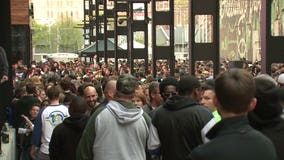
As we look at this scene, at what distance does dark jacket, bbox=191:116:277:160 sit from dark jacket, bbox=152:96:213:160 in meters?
2.56

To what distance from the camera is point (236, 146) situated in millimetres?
3961

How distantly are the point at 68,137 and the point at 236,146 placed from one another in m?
4.37

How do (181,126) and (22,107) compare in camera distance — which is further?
(22,107)

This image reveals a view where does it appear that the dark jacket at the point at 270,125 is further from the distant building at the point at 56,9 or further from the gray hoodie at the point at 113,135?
the distant building at the point at 56,9

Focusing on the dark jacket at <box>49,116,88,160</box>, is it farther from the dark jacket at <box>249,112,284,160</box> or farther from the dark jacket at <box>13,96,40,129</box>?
the dark jacket at <box>13,96,40,129</box>

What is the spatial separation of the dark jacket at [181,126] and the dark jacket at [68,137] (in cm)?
148

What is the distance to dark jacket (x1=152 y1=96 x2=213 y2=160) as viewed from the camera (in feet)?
21.9

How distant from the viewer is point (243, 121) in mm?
4098

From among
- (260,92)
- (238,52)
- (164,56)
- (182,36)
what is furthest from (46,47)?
(260,92)

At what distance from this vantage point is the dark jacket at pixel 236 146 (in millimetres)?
3949

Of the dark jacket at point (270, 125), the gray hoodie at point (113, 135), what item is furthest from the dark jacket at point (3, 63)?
the dark jacket at point (270, 125)

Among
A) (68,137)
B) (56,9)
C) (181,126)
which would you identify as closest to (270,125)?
(181,126)

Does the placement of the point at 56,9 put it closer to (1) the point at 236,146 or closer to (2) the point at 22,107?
(2) the point at 22,107

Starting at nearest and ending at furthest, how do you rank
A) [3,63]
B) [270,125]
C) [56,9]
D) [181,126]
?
[270,125]
[181,126]
[3,63]
[56,9]
